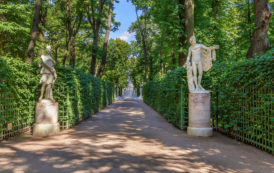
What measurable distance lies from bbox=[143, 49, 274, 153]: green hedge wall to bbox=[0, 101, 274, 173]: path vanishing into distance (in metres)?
0.47

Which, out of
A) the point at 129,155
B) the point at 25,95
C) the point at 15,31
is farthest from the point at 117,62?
the point at 129,155

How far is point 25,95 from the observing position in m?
6.95

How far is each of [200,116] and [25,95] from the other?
6229 millimetres

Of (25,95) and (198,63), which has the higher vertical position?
(198,63)

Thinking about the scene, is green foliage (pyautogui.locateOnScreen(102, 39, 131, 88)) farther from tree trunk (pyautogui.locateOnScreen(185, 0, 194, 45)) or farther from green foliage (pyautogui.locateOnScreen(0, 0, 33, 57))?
tree trunk (pyautogui.locateOnScreen(185, 0, 194, 45))

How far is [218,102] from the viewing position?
24.6ft

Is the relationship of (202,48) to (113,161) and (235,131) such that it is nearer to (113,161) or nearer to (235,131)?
(235,131)

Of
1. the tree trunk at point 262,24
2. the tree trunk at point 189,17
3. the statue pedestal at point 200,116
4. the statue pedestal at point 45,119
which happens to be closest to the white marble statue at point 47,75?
the statue pedestal at point 45,119

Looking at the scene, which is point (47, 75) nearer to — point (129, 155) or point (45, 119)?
point (45, 119)

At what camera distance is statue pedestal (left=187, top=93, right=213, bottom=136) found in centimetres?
676

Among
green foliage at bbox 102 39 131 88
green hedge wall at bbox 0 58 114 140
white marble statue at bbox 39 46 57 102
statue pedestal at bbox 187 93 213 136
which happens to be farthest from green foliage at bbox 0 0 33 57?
green foliage at bbox 102 39 131 88

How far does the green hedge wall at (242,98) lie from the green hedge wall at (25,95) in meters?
4.45

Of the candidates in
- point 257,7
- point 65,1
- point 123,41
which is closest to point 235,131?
point 257,7

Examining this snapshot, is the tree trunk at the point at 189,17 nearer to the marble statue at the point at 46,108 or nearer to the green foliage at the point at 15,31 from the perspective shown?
the marble statue at the point at 46,108
